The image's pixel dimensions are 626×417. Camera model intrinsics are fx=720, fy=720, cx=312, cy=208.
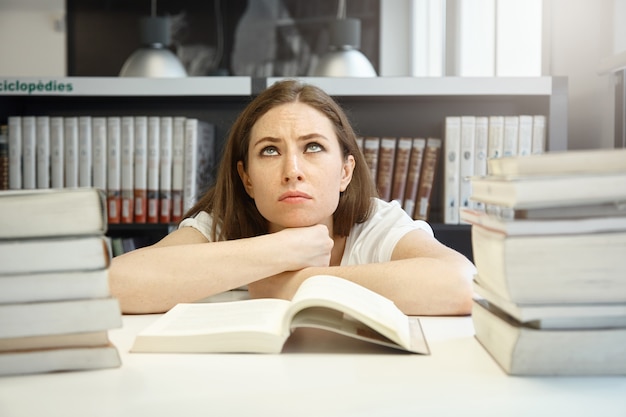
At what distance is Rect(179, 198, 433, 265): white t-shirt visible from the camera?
1539mm

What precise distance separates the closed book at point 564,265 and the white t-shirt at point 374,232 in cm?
89

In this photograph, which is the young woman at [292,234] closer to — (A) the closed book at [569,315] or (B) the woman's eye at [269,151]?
(B) the woman's eye at [269,151]

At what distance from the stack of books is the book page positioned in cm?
20

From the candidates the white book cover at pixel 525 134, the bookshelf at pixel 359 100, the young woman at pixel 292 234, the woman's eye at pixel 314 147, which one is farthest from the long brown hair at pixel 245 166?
the white book cover at pixel 525 134

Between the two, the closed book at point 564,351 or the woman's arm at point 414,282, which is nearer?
the closed book at point 564,351

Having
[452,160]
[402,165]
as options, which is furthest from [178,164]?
[452,160]

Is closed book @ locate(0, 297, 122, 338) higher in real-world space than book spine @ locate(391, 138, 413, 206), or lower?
lower

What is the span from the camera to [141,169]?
2398mm

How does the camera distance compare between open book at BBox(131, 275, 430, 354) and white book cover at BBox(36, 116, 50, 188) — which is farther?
white book cover at BBox(36, 116, 50, 188)

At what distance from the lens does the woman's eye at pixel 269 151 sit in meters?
1.53

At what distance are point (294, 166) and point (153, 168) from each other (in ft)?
3.50

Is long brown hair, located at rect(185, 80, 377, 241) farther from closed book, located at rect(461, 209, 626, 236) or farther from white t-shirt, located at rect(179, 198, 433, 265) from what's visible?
closed book, located at rect(461, 209, 626, 236)

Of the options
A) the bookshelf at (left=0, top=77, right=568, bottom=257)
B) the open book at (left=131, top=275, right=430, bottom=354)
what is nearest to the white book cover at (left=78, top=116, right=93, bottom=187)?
the bookshelf at (left=0, top=77, right=568, bottom=257)

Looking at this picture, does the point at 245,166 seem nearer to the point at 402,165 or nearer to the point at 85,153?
the point at 402,165
